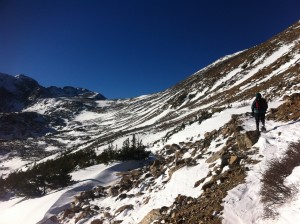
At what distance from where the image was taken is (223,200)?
7.90 metres

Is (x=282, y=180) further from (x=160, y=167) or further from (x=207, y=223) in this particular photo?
(x=160, y=167)

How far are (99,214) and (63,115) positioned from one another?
154 meters

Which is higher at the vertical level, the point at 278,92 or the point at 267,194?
the point at 278,92

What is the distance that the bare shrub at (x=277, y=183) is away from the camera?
6612mm

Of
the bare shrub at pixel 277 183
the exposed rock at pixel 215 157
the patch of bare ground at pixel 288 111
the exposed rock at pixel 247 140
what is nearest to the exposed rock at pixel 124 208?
the exposed rock at pixel 215 157

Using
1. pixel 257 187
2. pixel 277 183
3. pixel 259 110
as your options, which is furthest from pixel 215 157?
pixel 277 183

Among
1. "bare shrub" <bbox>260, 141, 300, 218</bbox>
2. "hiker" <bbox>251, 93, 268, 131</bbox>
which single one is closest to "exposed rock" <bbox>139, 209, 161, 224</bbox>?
"bare shrub" <bbox>260, 141, 300, 218</bbox>

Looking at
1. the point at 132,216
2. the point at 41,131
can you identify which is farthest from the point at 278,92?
the point at 41,131

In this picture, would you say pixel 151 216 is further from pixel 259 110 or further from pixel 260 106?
pixel 260 106

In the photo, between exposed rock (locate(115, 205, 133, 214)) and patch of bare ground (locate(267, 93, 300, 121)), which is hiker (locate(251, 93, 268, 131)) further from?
exposed rock (locate(115, 205, 133, 214))

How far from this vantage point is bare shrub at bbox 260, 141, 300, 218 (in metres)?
6.61

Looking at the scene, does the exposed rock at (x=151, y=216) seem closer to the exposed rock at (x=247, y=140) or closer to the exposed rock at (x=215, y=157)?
the exposed rock at (x=215, y=157)

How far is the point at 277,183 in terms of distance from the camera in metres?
7.05

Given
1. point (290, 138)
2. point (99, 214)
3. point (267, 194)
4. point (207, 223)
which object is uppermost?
point (290, 138)
